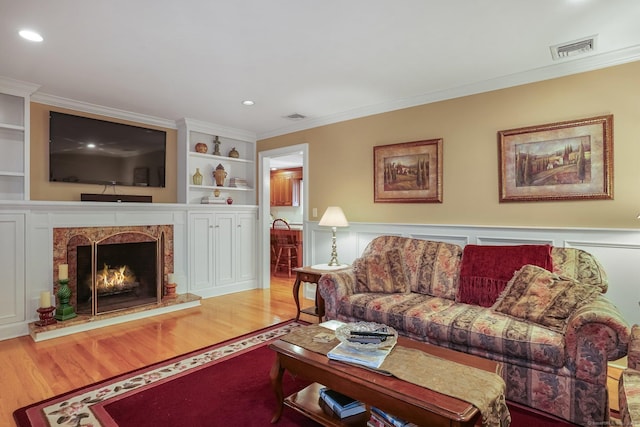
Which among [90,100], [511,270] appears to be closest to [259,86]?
[90,100]

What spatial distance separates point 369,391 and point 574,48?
2809 mm

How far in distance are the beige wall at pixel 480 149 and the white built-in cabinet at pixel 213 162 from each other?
1132 mm

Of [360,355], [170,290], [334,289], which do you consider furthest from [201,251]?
[360,355]

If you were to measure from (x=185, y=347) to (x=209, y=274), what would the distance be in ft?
6.24

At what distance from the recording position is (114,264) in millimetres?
4125

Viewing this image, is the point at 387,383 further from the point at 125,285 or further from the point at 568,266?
the point at 125,285

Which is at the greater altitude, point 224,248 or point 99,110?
point 99,110

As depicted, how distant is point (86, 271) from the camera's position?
3.91 meters

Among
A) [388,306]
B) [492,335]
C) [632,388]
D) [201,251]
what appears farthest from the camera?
[201,251]

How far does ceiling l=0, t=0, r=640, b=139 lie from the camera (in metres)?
2.15

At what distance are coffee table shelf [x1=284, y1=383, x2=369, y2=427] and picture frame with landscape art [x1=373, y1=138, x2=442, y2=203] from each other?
7.81ft

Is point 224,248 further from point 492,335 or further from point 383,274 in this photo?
point 492,335

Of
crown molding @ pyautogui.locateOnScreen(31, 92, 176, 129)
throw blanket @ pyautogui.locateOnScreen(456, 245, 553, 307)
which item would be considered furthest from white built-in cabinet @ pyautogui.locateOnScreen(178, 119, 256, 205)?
throw blanket @ pyautogui.locateOnScreen(456, 245, 553, 307)

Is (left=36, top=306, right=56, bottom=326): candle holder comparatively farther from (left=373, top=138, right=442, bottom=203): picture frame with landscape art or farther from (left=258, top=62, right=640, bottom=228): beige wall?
(left=373, top=138, right=442, bottom=203): picture frame with landscape art
